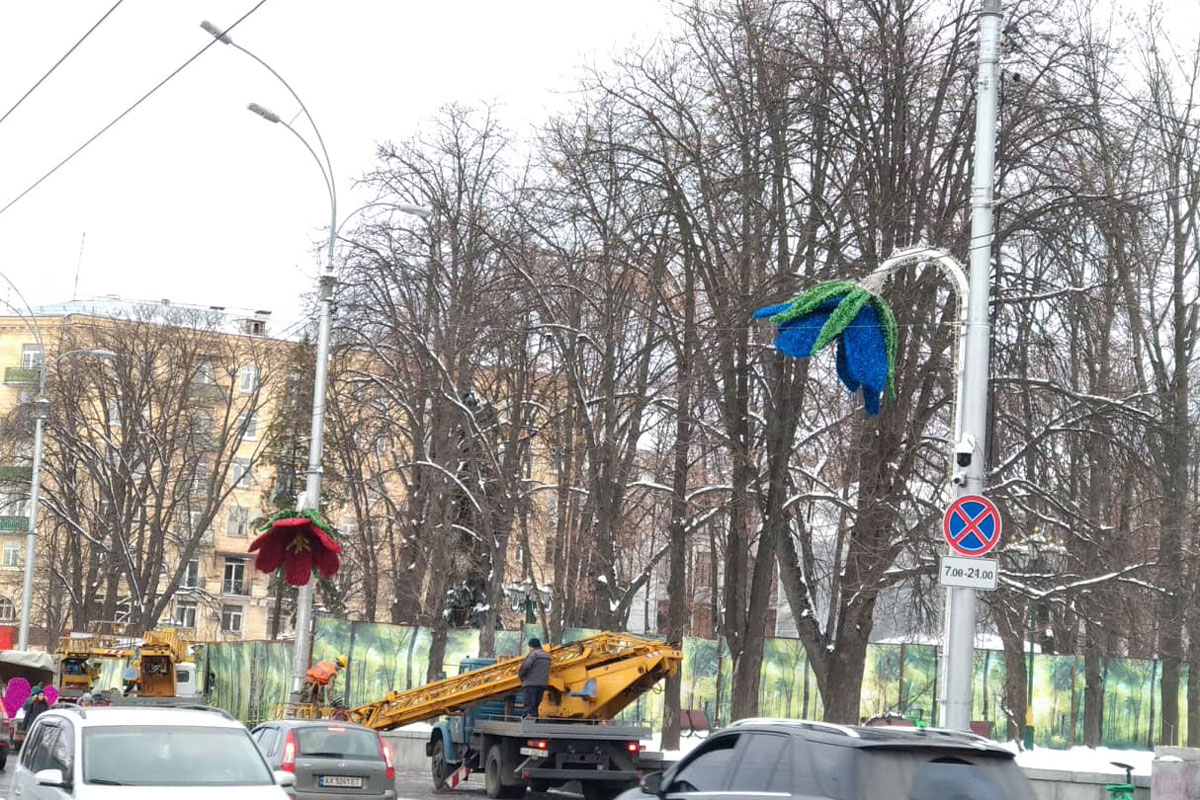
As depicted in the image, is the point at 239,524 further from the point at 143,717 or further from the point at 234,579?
the point at 143,717

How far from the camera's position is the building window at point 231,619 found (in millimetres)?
84500

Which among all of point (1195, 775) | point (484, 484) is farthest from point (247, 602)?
point (1195, 775)

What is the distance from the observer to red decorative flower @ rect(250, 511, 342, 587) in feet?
76.7

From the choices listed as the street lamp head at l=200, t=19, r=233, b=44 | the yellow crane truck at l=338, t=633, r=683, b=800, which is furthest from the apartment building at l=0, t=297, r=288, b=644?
the street lamp head at l=200, t=19, r=233, b=44

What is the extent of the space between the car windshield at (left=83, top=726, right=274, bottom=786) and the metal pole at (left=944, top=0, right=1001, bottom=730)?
652 cm

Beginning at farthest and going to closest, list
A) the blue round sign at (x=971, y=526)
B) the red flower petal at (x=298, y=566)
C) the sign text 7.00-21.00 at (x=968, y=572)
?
the red flower petal at (x=298, y=566)
the blue round sign at (x=971, y=526)
the sign text 7.00-21.00 at (x=968, y=572)

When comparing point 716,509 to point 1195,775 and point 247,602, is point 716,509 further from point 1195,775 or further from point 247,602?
point 247,602

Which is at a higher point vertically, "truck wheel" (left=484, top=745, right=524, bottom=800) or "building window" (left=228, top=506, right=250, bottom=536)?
"building window" (left=228, top=506, right=250, bottom=536)

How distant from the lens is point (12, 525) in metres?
75.8

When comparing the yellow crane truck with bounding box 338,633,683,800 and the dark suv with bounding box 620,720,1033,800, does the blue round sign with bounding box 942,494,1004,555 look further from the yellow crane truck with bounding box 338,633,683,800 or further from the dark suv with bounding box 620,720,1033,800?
the yellow crane truck with bounding box 338,633,683,800

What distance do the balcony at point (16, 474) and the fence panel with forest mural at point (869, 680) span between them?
19680 millimetres

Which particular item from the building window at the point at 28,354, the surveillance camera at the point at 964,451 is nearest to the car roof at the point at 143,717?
the surveillance camera at the point at 964,451

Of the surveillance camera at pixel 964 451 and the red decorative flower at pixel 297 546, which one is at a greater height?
the surveillance camera at pixel 964 451

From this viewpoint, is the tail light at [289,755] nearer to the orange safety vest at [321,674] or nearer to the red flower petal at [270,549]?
the red flower petal at [270,549]
